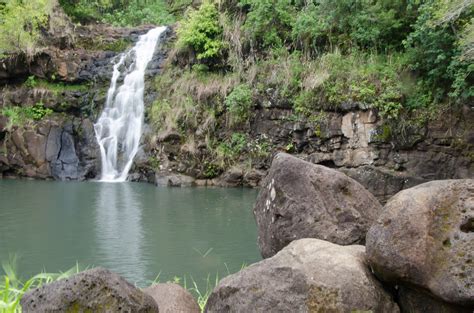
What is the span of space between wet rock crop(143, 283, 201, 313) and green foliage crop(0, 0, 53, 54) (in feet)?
73.8

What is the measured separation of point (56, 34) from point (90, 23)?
4221mm

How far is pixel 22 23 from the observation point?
983 inches

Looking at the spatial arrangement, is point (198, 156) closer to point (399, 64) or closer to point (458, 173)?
point (399, 64)

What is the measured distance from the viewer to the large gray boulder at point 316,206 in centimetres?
534

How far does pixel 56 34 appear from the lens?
2586cm

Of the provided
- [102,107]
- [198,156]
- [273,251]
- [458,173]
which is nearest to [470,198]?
[273,251]

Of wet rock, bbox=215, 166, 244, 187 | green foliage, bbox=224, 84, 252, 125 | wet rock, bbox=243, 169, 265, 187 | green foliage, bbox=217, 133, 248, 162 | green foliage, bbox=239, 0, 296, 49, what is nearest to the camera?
wet rock, bbox=243, 169, 265, 187

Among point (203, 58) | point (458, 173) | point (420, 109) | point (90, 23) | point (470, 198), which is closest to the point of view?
point (470, 198)

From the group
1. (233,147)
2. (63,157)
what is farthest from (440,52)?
(63,157)

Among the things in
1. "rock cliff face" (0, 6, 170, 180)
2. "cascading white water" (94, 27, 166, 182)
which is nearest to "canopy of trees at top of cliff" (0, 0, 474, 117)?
"rock cliff face" (0, 6, 170, 180)

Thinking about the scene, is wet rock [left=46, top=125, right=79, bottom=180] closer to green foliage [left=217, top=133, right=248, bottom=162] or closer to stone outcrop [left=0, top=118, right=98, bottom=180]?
stone outcrop [left=0, top=118, right=98, bottom=180]

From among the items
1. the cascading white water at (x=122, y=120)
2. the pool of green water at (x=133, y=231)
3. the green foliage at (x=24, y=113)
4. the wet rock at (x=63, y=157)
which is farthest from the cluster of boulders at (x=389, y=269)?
the green foliage at (x=24, y=113)

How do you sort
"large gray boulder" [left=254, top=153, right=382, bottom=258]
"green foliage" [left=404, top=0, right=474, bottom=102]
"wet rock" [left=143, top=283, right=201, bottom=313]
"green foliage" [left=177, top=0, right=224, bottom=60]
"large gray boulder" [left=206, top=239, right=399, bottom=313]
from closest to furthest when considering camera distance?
"large gray boulder" [left=206, top=239, right=399, bottom=313] → "wet rock" [left=143, top=283, right=201, bottom=313] → "large gray boulder" [left=254, top=153, right=382, bottom=258] → "green foliage" [left=404, top=0, right=474, bottom=102] → "green foliage" [left=177, top=0, right=224, bottom=60]

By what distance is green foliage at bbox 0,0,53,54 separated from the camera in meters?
24.6
